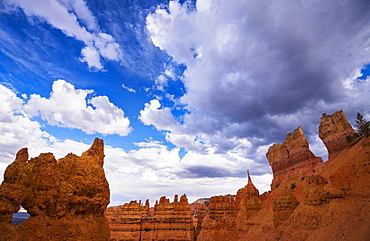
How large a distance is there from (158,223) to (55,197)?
37.5 meters

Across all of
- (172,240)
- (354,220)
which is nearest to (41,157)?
(354,220)

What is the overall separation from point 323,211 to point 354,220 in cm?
479

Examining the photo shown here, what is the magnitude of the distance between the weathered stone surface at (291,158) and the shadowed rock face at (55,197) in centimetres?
5914

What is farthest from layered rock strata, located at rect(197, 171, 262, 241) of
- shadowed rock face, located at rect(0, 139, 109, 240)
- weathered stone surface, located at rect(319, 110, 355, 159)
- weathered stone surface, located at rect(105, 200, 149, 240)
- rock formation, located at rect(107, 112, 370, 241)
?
weathered stone surface, located at rect(319, 110, 355, 159)

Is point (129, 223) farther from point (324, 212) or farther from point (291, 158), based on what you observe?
point (291, 158)

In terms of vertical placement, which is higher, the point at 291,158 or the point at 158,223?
the point at 291,158

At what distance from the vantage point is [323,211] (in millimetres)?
27625

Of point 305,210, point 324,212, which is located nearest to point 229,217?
point 305,210

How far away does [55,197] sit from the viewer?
365 inches

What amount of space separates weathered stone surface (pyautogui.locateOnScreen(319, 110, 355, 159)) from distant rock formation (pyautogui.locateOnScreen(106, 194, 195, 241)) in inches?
1519

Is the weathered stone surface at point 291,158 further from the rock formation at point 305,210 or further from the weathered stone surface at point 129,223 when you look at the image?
the weathered stone surface at point 129,223

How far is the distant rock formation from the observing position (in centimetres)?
4134

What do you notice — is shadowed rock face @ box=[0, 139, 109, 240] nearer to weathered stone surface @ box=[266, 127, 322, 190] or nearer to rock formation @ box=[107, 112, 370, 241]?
rock formation @ box=[107, 112, 370, 241]

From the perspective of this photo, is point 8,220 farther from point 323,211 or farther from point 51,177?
point 323,211
